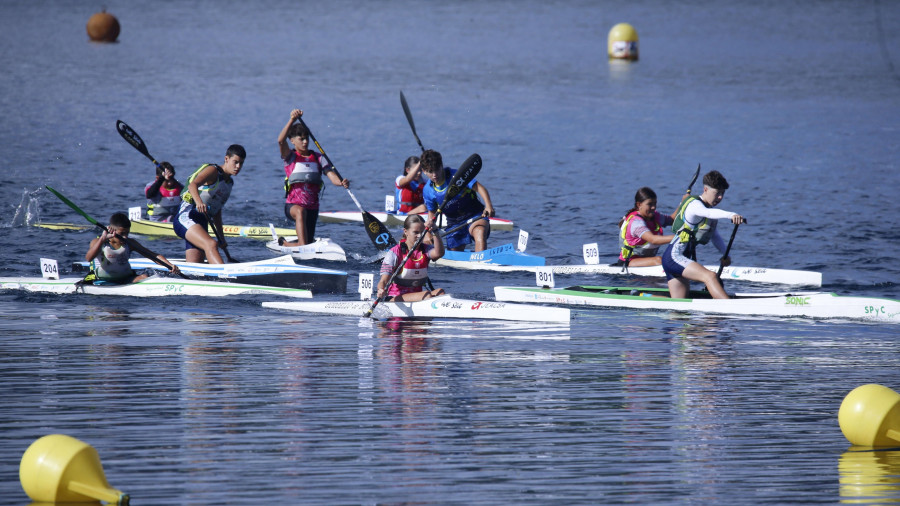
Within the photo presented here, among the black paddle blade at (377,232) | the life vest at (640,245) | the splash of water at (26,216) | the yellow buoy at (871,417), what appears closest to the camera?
the yellow buoy at (871,417)

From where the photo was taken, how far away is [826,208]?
2389 centimetres

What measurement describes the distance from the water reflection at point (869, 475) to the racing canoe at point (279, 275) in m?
8.27

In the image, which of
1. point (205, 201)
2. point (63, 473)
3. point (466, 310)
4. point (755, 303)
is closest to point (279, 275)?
point (205, 201)

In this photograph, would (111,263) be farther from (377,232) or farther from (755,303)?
(755,303)

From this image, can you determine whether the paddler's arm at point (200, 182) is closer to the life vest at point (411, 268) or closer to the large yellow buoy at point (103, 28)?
the life vest at point (411, 268)

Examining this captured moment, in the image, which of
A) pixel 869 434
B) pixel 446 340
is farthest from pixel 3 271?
pixel 869 434

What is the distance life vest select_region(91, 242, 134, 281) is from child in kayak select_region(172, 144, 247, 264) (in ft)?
3.69

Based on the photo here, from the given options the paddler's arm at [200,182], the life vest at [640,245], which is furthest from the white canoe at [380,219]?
the paddler's arm at [200,182]

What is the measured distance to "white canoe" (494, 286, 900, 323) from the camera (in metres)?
13.8

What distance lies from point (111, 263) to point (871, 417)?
9810 mm

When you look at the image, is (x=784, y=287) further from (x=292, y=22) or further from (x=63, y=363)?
(x=292, y=22)

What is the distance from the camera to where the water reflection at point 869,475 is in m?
8.02

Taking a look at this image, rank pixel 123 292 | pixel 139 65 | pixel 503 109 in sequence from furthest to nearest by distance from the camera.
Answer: pixel 139 65
pixel 503 109
pixel 123 292

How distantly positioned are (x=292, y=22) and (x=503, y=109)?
35.6 m
